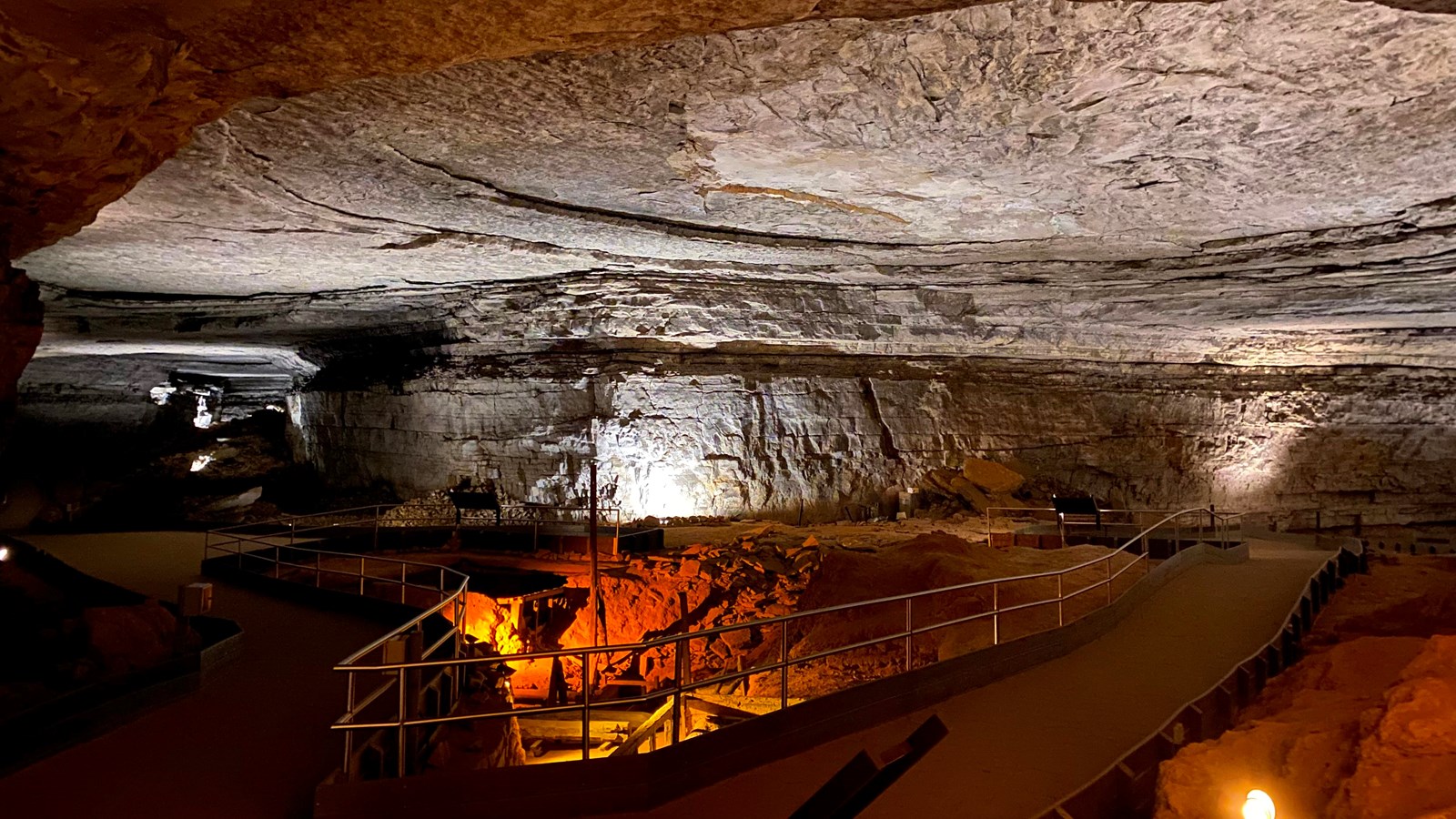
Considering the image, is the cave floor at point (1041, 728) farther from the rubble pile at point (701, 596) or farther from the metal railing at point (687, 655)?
the rubble pile at point (701, 596)

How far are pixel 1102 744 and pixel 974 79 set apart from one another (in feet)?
17.6

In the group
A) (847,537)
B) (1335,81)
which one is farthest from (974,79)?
(847,537)

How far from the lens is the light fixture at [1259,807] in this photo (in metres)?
3.41

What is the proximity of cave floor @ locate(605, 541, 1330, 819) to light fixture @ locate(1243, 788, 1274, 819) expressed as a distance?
1.35 m

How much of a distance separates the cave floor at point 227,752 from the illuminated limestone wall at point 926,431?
36.2ft

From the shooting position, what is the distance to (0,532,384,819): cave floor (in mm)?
5293

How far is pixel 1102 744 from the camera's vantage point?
6168 millimetres

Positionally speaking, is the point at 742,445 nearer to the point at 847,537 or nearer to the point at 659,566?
the point at 847,537

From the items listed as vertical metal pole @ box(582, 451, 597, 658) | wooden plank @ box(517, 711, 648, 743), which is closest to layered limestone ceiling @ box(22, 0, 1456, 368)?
vertical metal pole @ box(582, 451, 597, 658)

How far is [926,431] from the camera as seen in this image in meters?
22.5

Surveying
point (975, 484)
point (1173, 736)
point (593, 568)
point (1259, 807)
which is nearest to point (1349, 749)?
point (1259, 807)

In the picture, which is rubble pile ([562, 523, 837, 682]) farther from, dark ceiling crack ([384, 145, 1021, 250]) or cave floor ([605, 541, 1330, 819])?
cave floor ([605, 541, 1330, 819])

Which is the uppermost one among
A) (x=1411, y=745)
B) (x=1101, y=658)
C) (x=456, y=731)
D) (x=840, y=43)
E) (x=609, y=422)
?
(x=840, y=43)

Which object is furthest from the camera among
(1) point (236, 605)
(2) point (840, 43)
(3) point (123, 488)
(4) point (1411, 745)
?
(3) point (123, 488)
